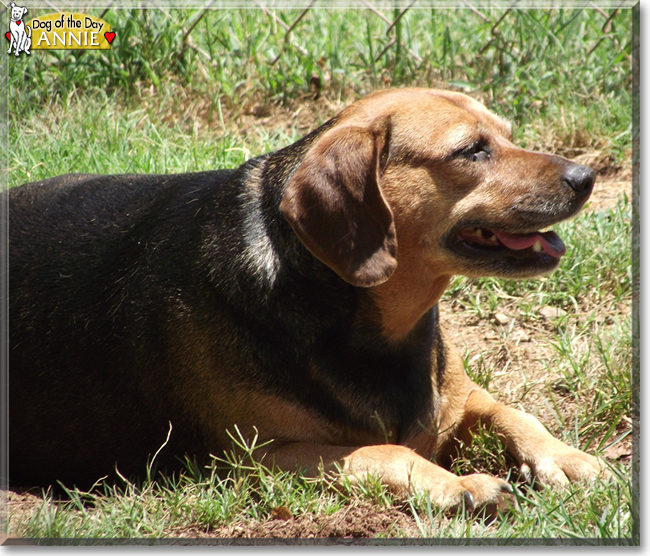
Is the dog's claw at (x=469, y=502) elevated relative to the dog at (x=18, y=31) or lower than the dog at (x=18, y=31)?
lower

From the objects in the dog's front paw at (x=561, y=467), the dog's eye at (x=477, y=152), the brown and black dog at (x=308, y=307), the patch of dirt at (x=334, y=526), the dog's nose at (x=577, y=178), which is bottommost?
the patch of dirt at (x=334, y=526)

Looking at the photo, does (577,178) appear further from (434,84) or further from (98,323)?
(434,84)

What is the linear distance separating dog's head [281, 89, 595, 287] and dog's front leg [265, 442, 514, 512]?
2.44 ft

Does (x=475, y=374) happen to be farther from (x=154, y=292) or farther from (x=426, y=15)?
(x=426, y=15)

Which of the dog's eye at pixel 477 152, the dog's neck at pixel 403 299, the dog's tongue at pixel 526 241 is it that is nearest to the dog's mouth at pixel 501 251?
the dog's tongue at pixel 526 241

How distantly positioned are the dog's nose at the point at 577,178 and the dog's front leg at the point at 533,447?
107 centimetres

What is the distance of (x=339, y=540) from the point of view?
341cm

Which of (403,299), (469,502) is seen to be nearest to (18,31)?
(403,299)

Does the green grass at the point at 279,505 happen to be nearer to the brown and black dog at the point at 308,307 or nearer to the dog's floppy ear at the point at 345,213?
the brown and black dog at the point at 308,307

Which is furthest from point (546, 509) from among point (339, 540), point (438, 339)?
point (438, 339)

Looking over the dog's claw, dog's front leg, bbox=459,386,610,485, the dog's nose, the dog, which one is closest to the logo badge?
the dog

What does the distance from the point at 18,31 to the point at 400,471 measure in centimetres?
262

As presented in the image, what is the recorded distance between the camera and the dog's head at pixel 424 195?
3.53 m

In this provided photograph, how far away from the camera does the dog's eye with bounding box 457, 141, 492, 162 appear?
12.2 ft
